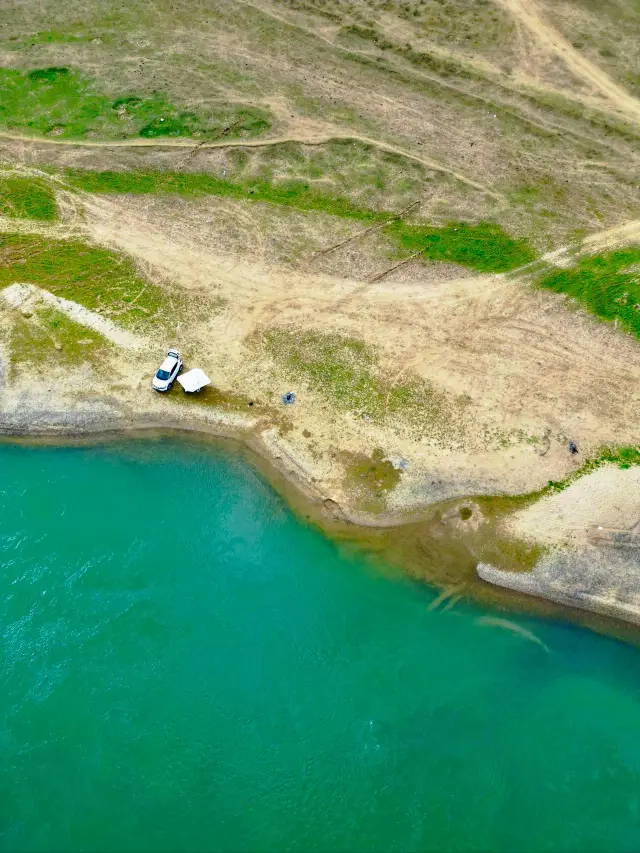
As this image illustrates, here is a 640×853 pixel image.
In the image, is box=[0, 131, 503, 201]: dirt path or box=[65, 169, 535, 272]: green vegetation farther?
box=[0, 131, 503, 201]: dirt path

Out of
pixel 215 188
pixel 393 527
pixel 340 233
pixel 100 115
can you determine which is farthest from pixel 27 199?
pixel 393 527

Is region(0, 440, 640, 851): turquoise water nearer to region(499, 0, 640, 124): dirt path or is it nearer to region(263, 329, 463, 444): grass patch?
region(263, 329, 463, 444): grass patch

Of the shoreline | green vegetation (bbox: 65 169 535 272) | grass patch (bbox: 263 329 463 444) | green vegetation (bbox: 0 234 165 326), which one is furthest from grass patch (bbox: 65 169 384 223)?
the shoreline

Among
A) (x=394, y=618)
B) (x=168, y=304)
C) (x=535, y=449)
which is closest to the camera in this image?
(x=394, y=618)

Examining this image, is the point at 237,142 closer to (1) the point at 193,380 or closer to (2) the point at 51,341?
(2) the point at 51,341

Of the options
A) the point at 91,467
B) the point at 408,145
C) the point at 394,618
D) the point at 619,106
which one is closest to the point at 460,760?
the point at 394,618

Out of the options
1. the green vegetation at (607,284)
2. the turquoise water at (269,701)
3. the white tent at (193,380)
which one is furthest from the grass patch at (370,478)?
the green vegetation at (607,284)

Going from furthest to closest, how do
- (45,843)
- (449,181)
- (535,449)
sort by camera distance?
(449,181)
(535,449)
(45,843)

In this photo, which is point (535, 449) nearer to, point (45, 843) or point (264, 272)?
point (264, 272)

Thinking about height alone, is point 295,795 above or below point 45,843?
above
